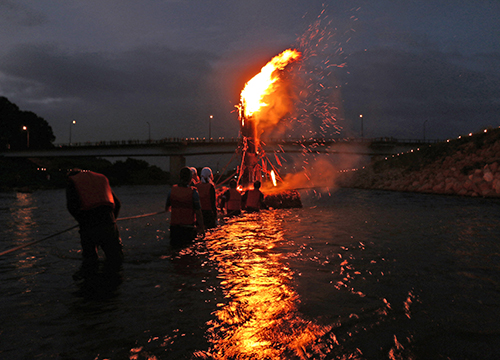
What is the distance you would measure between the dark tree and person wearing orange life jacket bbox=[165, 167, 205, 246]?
10454cm

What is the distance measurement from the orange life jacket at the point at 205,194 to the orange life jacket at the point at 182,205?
5.27 ft

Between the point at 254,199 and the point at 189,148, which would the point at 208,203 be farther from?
the point at 189,148

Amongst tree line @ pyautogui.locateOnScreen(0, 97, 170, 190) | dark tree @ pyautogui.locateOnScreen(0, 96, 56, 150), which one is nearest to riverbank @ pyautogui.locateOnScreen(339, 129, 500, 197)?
tree line @ pyautogui.locateOnScreen(0, 97, 170, 190)

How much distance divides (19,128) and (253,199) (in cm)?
11316

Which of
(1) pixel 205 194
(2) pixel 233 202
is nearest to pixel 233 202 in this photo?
(2) pixel 233 202

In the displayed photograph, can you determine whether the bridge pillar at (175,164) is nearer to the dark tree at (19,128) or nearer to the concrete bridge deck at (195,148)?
the concrete bridge deck at (195,148)

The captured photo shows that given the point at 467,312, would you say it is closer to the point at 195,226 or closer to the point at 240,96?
the point at 195,226

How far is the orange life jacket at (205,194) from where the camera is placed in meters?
9.11

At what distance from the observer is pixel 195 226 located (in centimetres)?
787

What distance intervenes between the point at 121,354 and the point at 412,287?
453 cm

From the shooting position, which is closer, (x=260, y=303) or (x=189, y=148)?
(x=260, y=303)

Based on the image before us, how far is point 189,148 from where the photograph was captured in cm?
7562

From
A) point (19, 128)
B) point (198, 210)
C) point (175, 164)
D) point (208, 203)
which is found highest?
point (19, 128)

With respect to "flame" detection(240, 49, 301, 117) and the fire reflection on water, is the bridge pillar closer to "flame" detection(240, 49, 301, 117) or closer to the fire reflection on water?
"flame" detection(240, 49, 301, 117)
